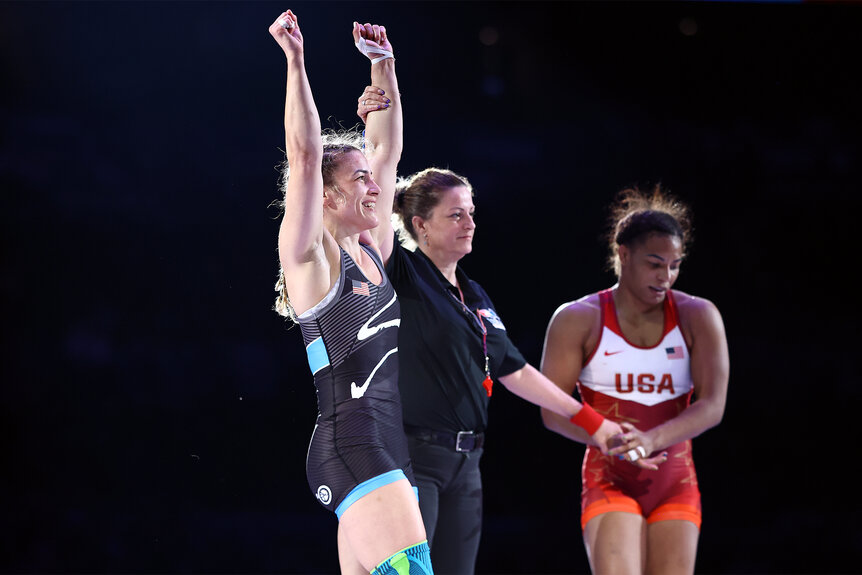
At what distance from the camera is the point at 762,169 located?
4320 mm

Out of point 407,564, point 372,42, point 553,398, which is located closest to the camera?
point 407,564

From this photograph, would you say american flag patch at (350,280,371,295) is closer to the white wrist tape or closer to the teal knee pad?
the teal knee pad

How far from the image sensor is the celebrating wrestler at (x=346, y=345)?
182 cm

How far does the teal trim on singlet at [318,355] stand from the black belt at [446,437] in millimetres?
632

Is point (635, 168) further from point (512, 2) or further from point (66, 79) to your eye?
point (66, 79)

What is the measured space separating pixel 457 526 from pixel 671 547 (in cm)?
69

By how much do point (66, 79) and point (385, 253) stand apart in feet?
6.76

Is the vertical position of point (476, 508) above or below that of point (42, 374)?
below

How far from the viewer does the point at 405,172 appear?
3.98 meters

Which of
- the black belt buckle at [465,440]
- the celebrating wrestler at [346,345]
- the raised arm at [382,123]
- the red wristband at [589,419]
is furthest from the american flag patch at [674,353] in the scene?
the celebrating wrestler at [346,345]

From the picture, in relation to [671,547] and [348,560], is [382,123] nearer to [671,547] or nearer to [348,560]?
[348,560]

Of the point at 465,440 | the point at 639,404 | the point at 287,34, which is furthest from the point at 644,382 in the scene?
the point at 287,34

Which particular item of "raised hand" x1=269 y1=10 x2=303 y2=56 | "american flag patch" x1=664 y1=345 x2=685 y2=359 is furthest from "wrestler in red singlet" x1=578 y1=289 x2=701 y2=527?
"raised hand" x1=269 y1=10 x2=303 y2=56

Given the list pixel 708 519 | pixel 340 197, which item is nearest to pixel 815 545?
pixel 708 519
